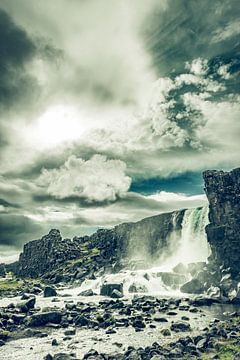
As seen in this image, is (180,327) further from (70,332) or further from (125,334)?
(70,332)

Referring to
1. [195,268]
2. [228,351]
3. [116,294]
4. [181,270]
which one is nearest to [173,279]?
[181,270]

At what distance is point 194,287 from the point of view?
98312 millimetres

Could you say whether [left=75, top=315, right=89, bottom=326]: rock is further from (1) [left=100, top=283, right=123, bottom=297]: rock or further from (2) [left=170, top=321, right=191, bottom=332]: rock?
(1) [left=100, top=283, right=123, bottom=297]: rock

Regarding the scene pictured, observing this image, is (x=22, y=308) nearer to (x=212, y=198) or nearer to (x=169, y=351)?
(x=169, y=351)

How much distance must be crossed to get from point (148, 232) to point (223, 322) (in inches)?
5354

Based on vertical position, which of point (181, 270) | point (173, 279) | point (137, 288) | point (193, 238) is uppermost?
point (193, 238)

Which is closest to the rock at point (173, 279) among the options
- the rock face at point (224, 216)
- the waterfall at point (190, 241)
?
the rock face at point (224, 216)

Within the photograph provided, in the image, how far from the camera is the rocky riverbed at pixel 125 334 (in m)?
37.1

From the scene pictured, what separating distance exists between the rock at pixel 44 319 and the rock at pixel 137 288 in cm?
5565

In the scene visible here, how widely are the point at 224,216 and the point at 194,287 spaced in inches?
1322

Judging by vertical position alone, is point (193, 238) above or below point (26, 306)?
above

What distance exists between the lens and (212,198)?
127m


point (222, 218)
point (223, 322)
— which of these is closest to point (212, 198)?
point (222, 218)

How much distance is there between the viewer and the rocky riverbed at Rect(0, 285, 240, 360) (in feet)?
122
